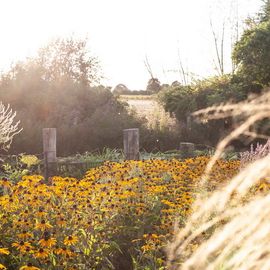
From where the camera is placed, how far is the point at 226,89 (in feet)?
52.9

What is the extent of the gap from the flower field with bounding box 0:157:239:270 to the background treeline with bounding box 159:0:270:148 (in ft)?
31.3

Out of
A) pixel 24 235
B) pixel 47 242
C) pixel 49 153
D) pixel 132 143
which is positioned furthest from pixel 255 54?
pixel 47 242

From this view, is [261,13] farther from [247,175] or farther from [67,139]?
[247,175]

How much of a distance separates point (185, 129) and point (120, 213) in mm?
10737

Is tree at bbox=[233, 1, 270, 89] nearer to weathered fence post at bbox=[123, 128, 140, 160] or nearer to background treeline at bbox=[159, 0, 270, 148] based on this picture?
background treeline at bbox=[159, 0, 270, 148]

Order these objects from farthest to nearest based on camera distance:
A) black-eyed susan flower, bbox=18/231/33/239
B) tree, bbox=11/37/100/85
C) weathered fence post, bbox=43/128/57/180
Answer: tree, bbox=11/37/100/85
weathered fence post, bbox=43/128/57/180
black-eyed susan flower, bbox=18/231/33/239

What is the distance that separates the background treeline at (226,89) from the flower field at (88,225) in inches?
375

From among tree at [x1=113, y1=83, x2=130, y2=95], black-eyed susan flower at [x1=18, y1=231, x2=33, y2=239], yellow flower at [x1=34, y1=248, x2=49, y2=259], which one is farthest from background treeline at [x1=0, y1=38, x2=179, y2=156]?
tree at [x1=113, y1=83, x2=130, y2=95]

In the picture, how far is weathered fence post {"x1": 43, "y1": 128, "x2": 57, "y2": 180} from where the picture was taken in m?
11.0

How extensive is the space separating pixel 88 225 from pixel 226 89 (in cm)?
1203

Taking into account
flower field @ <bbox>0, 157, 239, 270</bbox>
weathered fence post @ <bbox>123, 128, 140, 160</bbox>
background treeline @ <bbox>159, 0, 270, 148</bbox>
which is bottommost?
flower field @ <bbox>0, 157, 239, 270</bbox>

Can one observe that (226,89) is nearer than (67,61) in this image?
Yes

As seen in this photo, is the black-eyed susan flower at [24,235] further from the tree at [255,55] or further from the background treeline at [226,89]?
the tree at [255,55]

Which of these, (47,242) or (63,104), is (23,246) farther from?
(63,104)
